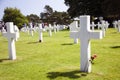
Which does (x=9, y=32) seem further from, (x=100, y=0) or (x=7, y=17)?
(x=7, y=17)

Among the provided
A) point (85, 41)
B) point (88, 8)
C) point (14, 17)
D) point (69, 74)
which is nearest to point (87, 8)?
point (88, 8)

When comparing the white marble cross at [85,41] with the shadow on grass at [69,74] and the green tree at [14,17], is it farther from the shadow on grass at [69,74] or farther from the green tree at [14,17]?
the green tree at [14,17]

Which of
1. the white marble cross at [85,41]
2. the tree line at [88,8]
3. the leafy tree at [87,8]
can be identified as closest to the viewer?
the white marble cross at [85,41]

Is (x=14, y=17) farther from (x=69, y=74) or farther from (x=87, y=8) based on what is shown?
(x=69, y=74)

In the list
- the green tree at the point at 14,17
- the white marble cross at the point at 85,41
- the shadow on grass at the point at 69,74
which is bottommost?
the shadow on grass at the point at 69,74

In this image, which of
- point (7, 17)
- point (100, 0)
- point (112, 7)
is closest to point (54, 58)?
point (112, 7)

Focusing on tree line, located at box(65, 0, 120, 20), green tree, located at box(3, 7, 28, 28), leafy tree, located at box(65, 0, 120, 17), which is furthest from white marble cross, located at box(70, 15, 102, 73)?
green tree, located at box(3, 7, 28, 28)

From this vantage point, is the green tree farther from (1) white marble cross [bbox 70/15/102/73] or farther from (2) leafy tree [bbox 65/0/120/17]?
(1) white marble cross [bbox 70/15/102/73]

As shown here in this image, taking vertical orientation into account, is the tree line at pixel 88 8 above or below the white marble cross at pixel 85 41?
above

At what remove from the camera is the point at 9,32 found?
1081 cm

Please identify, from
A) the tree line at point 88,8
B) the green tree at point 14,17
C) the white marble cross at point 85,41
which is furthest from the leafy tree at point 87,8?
the white marble cross at point 85,41

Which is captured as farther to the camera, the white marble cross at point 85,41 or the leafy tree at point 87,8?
the leafy tree at point 87,8

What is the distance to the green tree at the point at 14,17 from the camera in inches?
2217

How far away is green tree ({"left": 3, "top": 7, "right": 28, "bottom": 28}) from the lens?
185 ft
